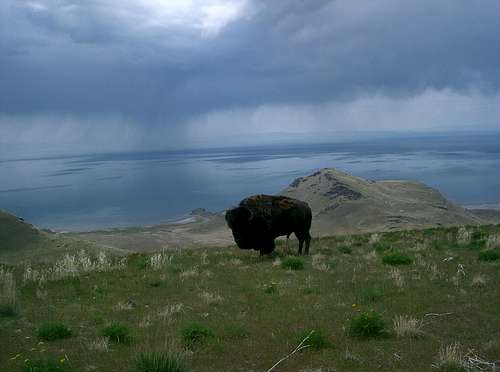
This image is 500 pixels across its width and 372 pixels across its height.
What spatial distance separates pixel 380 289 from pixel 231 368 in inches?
224

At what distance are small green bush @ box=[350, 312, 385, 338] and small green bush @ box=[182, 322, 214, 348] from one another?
249 cm

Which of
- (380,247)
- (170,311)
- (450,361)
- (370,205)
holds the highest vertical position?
(450,361)

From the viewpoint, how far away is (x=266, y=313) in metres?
9.98

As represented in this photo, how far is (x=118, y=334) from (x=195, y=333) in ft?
4.27

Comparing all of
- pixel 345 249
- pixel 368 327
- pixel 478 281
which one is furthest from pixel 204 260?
pixel 368 327

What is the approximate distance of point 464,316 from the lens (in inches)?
369

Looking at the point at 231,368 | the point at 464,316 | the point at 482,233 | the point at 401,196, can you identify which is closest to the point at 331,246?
the point at 482,233

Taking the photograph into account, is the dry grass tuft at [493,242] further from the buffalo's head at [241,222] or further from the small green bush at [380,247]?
the buffalo's head at [241,222]

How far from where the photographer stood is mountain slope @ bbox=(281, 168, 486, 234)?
47969 millimetres

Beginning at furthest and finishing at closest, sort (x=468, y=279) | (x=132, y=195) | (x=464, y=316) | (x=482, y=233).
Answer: (x=132, y=195)
(x=482, y=233)
(x=468, y=279)
(x=464, y=316)

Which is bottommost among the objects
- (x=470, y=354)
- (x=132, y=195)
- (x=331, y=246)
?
(x=132, y=195)

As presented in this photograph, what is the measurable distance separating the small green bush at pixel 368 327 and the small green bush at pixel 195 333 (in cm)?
249

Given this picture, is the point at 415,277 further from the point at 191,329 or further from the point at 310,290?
the point at 191,329

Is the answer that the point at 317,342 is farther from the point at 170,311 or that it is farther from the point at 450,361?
the point at 170,311
